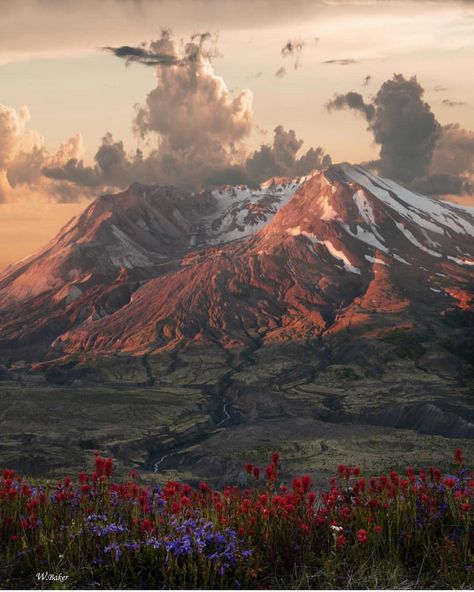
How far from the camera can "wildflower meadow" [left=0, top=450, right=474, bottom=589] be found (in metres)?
11.9

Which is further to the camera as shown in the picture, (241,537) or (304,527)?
(241,537)

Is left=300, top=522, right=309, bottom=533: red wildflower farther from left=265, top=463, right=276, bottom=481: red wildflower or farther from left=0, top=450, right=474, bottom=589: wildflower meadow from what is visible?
left=265, top=463, right=276, bottom=481: red wildflower

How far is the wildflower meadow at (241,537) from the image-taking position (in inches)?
469

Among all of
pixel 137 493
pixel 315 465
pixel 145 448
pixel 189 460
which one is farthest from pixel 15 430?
pixel 137 493

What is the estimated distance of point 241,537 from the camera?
12773mm

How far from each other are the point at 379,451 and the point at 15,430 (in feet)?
234
